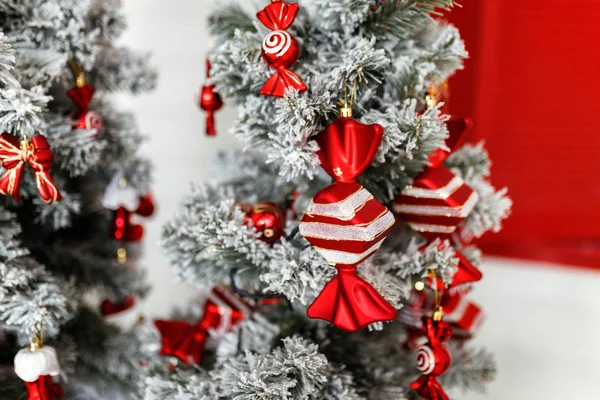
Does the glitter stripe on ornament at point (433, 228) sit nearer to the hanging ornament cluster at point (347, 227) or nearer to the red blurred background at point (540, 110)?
the hanging ornament cluster at point (347, 227)

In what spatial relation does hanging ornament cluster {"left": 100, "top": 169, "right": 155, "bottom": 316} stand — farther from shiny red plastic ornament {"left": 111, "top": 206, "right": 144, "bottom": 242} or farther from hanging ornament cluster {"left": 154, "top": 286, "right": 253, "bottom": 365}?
hanging ornament cluster {"left": 154, "top": 286, "right": 253, "bottom": 365}

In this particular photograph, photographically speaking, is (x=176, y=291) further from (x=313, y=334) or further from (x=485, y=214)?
(x=485, y=214)

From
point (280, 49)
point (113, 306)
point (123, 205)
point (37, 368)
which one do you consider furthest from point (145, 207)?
point (280, 49)

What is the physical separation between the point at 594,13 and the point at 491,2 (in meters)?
0.14

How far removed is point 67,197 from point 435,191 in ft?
1.52

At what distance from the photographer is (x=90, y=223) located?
0.83m

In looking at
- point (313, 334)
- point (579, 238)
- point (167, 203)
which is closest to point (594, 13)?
point (579, 238)

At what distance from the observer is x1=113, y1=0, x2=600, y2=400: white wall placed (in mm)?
789

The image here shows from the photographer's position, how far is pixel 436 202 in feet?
1.72

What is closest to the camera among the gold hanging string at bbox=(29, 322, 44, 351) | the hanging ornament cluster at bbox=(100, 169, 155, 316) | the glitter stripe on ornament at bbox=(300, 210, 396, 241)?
the glitter stripe on ornament at bbox=(300, 210, 396, 241)

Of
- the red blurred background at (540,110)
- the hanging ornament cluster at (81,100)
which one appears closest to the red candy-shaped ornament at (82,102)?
the hanging ornament cluster at (81,100)

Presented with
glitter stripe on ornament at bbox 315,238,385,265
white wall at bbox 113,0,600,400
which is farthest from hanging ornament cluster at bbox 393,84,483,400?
white wall at bbox 113,0,600,400

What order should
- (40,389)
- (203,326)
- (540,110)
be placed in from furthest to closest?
1. (540,110)
2. (203,326)
3. (40,389)

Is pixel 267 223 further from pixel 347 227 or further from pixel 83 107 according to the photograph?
pixel 83 107
